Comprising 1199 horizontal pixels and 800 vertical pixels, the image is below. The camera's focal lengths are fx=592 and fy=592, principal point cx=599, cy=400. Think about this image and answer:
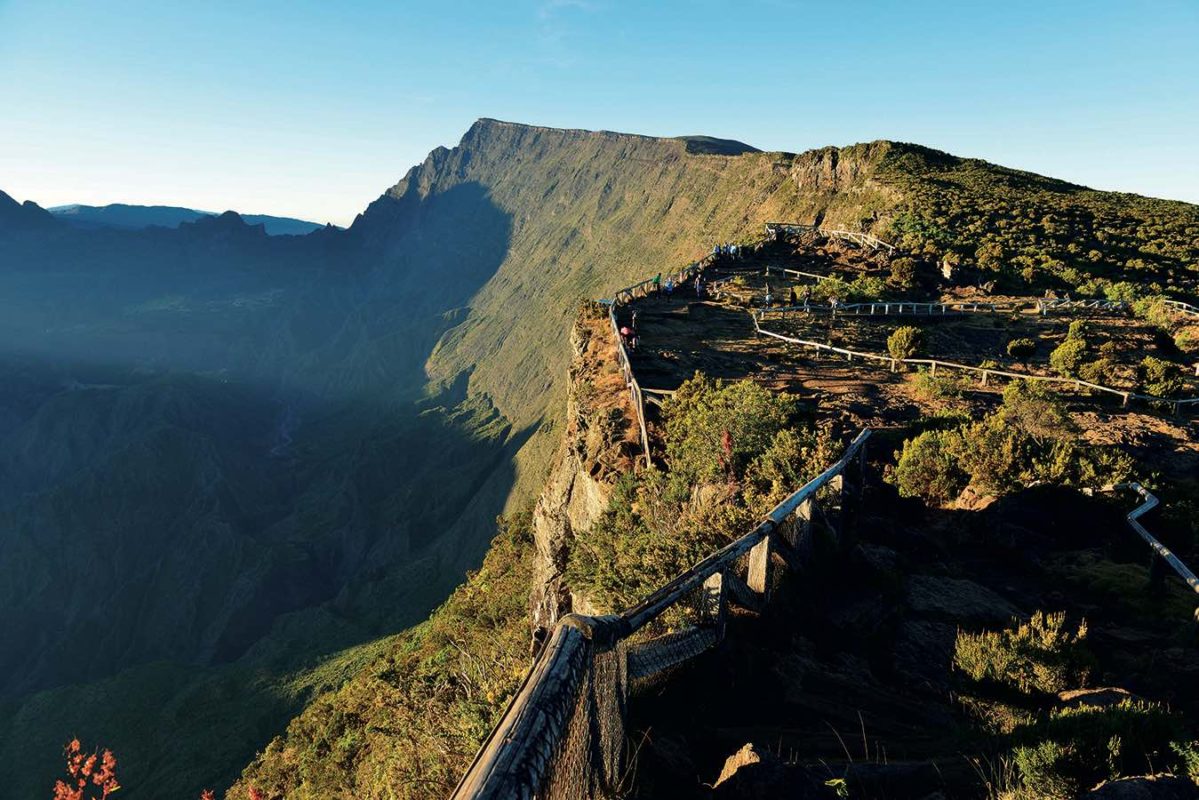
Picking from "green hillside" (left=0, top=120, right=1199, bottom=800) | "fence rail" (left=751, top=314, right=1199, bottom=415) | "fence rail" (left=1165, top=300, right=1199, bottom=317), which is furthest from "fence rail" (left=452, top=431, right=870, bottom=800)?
"fence rail" (left=1165, top=300, right=1199, bottom=317)

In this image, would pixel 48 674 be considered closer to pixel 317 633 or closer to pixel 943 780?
pixel 317 633

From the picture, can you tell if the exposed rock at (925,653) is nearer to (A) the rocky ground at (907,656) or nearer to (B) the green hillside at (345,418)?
(A) the rocky ground at (907,656)

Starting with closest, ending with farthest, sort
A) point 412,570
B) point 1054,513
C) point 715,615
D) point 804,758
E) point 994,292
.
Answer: point 804,758
point 715,615
point 1054,513
point 994,292
point 412,570

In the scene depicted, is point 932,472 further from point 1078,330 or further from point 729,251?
point 729,251

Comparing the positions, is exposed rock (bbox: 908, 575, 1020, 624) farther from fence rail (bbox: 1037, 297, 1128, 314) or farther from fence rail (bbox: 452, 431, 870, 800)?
fence rail (bbox: 1037, 297, 1128, 314)

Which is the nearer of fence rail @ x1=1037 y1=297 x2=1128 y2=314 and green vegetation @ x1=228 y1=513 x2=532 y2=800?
green vegetation @ x1=228 y1=513 x2=532 y2=800

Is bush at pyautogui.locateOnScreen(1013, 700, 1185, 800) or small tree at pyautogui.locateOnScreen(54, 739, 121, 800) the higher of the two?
bush at pyautogui.locateOnScreen(1013, 700, 1185, 800)

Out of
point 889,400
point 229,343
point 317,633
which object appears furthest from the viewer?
point 229,343

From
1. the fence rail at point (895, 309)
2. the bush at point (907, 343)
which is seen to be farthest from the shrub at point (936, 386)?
the fence rail at point (895, 309)

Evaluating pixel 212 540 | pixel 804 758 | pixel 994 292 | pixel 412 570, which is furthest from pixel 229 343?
pixel 804 758
